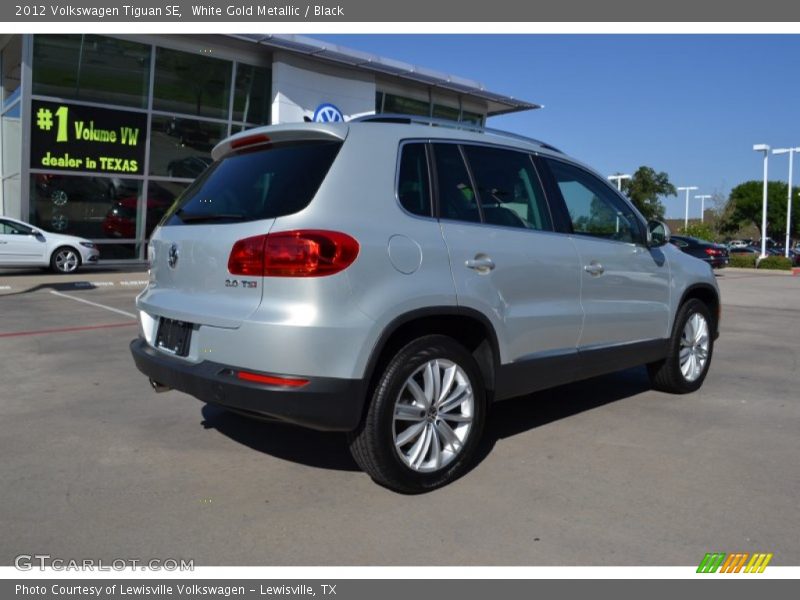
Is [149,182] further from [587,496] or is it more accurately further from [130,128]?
[587,496]

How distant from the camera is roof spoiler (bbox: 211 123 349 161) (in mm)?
3703

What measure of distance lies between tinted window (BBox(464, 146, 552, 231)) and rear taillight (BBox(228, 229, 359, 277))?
111 cm

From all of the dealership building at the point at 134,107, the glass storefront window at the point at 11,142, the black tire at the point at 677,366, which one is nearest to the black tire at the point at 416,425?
the black tire at the point at 677,366

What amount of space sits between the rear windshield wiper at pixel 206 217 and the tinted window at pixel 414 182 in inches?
32.7

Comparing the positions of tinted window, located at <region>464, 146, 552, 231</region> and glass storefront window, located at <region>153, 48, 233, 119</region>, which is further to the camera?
glass storefront window, located at <region>153, 48, 233, 119</region>

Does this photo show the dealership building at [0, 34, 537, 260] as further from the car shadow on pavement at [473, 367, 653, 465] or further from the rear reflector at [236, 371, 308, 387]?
the rear reflector at [236, 371, 308, 387]

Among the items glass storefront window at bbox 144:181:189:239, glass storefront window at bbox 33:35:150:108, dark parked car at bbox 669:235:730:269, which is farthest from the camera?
dark parked car at bbox 669:235:730:269

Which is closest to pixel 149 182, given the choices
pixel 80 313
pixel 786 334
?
pixel 80 313

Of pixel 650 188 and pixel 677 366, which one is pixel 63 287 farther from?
pixel 650 188

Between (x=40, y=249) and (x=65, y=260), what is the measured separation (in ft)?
2.16

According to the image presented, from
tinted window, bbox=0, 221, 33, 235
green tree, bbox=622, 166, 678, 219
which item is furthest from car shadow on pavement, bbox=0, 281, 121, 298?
green tree, bbox=622, 166, 678, 219

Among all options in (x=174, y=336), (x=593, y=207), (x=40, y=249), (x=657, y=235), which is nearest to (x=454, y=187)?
(x=593, y=207)

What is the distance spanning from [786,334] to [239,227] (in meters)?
8.90
